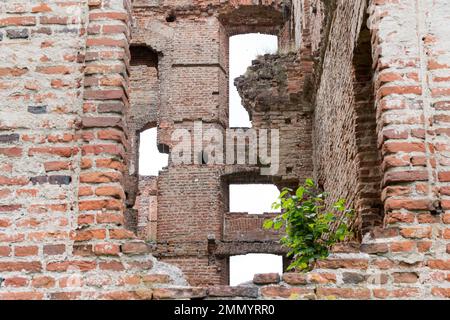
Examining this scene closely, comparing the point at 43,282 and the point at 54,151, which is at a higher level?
the point at 54,151

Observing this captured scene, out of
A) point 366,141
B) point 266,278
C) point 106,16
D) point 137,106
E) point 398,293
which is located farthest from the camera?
point 137,106

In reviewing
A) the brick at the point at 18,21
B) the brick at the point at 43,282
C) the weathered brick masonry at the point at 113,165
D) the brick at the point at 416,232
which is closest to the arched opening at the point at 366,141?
the weathered brick masonry at the point at 113,165

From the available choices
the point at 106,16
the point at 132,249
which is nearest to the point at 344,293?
the point at 132,249

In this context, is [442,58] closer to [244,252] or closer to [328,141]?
[328,141]

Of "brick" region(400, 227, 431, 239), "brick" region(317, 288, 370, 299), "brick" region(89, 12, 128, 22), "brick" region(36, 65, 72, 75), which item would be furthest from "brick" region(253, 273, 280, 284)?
"brick" region(89, 12, 128, 22)

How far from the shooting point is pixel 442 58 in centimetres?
397

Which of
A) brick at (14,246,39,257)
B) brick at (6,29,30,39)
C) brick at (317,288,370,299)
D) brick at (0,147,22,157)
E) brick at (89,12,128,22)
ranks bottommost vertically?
brick at (317,288,370,299)

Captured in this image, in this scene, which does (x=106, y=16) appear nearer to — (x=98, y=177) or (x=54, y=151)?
(x=54, y=151)

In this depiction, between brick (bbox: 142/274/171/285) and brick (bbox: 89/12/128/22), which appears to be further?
brick (bbox: 89/12/128/22)

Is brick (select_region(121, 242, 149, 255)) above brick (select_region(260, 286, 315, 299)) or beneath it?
above

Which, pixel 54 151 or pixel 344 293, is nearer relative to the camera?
pixel 344 293

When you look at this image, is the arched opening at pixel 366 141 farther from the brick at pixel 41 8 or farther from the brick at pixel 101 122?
the brick at pixel 41 8

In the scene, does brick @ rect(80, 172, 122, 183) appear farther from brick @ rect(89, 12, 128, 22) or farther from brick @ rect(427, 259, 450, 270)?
brick @ rect(427, 259, 450, 270)
